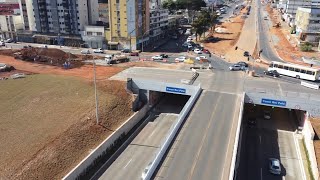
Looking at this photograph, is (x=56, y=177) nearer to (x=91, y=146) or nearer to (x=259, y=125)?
(x=91, y=146)

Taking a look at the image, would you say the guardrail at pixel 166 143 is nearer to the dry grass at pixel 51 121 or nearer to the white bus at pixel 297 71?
the dry grass at pixel 51 121

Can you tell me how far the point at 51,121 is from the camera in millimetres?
46219

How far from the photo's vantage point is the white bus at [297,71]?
62.0m

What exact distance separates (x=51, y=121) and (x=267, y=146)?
110 feet

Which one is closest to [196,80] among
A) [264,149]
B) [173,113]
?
[173,113]

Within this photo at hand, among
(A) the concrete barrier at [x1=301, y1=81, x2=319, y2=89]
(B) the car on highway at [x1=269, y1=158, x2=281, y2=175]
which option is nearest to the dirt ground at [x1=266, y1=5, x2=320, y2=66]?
(A) the concrete barrier at [x1=301, y1=81, x2=319, y2=89]

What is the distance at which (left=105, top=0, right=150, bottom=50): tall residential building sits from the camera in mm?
92688

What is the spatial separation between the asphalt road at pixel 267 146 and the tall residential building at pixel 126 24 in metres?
48.5

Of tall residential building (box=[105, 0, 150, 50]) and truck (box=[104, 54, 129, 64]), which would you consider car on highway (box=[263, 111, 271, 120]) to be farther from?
tall residential building (box=[105, 0, 150, 50])

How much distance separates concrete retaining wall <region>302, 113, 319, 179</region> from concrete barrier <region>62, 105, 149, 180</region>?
27.5 meters

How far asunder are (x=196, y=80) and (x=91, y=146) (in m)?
26.8

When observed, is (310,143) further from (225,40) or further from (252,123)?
(225,40)

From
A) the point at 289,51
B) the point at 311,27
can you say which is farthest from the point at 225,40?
the point at 311,27

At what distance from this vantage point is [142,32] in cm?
9938
